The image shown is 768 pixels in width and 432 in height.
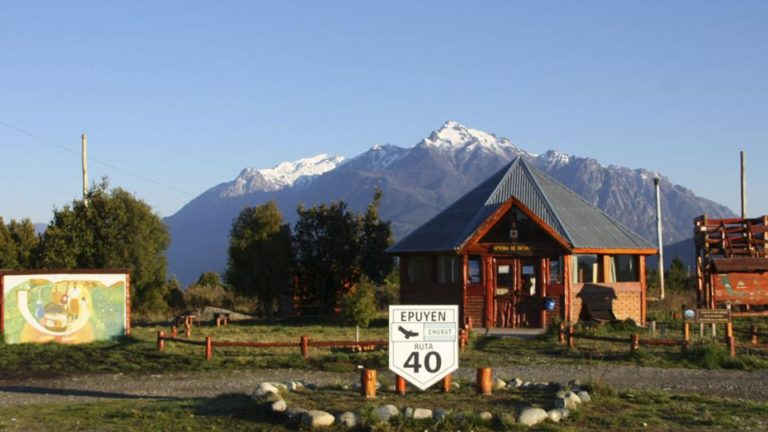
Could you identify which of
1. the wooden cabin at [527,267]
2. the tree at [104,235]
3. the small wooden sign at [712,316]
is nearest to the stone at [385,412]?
the small wooden sign at [712,316]

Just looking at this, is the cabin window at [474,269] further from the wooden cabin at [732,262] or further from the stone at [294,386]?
the stone at [294,386]

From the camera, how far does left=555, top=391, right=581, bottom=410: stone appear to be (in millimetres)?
15312

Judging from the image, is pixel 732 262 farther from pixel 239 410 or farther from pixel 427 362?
pixel 239 410

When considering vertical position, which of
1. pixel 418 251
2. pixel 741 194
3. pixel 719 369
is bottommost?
pixel 719 369

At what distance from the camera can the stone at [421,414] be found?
14462mm

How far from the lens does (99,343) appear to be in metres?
29.3

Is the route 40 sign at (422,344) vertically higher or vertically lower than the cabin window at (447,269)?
lower

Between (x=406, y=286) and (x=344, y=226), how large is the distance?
29.0 ft

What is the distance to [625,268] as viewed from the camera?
36938 mm

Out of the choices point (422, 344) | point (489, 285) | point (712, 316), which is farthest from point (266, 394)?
point (489, 285)

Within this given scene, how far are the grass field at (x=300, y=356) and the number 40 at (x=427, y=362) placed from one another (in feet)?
20.8

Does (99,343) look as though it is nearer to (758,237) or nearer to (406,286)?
(406,286)

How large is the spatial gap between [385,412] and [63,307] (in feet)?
57.4

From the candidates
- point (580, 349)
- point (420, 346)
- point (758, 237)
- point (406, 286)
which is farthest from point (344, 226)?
point (420, 346)
